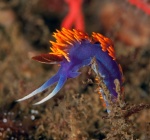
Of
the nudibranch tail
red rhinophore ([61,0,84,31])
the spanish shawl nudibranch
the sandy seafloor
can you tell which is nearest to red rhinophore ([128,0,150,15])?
the sandy seafloor

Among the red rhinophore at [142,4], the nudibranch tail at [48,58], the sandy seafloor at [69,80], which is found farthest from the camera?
the red rhinophore at [142,4]

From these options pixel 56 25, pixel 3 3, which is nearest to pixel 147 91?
pixel 56 25

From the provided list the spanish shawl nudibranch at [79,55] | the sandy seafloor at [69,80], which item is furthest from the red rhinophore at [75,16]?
the spanish shawl nudibranch at [79,55]

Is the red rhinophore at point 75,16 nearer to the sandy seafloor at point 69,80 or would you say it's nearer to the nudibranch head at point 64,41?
the sandy seafloor at point 69,80

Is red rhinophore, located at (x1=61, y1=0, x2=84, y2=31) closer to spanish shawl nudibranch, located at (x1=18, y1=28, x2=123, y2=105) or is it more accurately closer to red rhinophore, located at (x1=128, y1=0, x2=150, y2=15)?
red rhinophore, located at (x1=128, y1=0, x2=150, y2=15)

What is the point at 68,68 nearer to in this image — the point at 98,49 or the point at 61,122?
the point at 98,49

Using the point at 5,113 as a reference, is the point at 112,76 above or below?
below

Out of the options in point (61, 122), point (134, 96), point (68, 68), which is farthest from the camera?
point (134, 96)

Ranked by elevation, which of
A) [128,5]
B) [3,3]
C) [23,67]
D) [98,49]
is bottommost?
[98,49]
